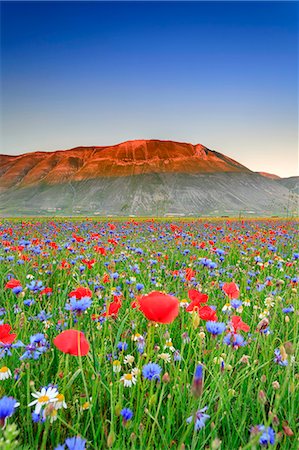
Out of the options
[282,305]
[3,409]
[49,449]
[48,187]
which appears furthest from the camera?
[48,187]

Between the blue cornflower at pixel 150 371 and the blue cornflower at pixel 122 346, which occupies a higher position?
the blue cornflower at pixel 150 371

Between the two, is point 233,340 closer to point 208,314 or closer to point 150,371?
point 208,314

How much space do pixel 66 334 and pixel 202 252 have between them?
446 centimetres

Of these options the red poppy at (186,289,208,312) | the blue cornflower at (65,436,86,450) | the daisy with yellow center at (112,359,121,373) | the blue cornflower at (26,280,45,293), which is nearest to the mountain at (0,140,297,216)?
the blue cornflower at (26,280,45,293)

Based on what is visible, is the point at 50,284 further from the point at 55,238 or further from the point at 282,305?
the point at 55,238

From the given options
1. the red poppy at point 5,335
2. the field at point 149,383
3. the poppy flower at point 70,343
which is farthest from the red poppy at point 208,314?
the red poppy at point 5,335

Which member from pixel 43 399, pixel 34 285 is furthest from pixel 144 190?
pixel 43 399

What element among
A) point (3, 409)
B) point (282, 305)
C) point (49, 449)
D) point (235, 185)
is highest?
point (235, 185)

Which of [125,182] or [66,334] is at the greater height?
[125,182]

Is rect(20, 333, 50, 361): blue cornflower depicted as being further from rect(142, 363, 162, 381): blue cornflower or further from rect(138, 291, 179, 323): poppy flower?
rect(138, 291, 179, 323): poppy flower

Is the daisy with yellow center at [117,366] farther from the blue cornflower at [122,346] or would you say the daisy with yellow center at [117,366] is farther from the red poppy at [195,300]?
the red poppy at [195,300]

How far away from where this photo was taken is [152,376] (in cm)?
146

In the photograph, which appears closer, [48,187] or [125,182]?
[125,182]

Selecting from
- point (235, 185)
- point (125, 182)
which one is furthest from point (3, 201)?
point (235, 185)
